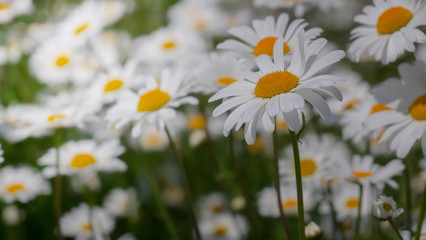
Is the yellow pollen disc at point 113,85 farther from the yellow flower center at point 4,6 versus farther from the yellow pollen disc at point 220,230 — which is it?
the yellow flower center at point 4,6

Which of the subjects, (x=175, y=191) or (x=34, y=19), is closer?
(x=175, y=191)

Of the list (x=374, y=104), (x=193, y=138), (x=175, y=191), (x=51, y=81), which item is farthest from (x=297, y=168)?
(x=51, y=81)

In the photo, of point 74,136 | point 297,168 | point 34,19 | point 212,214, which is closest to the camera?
point 297,168

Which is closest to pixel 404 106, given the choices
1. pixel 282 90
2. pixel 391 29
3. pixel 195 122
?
pixel 391 29

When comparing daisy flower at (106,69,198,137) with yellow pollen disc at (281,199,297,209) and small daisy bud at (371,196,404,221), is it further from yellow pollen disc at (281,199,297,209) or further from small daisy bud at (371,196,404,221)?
yellow pollen disc at (281,199,297,209)

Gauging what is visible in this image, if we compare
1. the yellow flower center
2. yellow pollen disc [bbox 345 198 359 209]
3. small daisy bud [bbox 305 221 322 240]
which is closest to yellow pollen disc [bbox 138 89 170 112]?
small daisy bud [bbox 305 221 322 240]

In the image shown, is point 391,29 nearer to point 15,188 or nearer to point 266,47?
point 266,47

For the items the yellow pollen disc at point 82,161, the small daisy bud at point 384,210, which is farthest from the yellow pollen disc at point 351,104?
the yellow pollen disc at point 82,161

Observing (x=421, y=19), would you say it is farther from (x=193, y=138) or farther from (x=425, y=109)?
(x=193, y=138)
